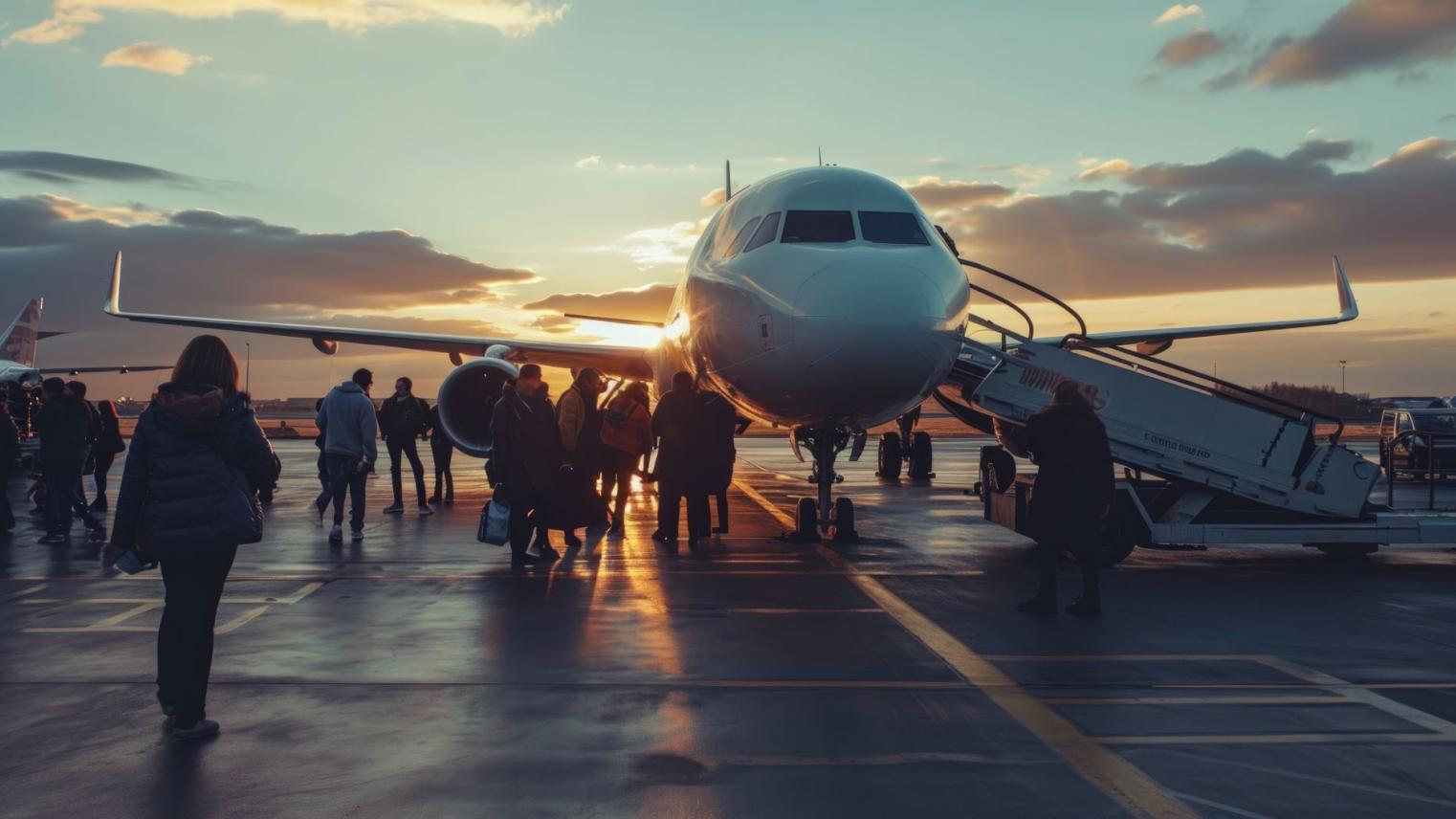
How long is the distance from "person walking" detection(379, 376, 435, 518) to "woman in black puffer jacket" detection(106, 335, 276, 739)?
1128 cm

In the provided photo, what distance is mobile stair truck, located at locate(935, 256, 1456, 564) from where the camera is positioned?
35.7 ft

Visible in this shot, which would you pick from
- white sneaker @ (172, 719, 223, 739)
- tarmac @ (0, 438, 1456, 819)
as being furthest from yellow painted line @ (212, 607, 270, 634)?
white sneaker @ (172, 719, 223, 739)

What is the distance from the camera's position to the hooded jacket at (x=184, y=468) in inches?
213

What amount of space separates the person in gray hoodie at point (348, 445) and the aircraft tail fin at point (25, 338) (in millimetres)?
37970

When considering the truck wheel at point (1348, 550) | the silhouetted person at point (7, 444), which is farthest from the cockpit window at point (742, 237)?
the silhouetted person at point (7, 444)

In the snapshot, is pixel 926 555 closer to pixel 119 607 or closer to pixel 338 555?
pixel 338 555

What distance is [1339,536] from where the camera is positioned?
430 inches

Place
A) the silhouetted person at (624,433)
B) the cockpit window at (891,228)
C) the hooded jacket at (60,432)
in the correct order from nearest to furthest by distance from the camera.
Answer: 1. the cockpit window at (891,228)
2. the hooded jacket at (60,432)
3. the silhouetted person at (624,433)

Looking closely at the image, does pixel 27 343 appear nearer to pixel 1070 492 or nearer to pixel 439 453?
pixel 439 453

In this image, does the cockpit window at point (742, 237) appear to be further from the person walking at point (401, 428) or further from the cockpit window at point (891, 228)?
the person walking at point (401, 428)

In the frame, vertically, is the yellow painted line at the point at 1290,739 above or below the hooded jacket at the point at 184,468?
below

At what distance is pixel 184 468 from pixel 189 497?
138mm

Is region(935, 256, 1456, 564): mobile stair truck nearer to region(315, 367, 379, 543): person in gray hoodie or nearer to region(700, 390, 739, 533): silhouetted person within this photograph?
region(700, 390, 739, 533): silhouetted person

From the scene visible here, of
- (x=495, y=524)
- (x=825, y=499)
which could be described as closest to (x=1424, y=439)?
(x=825, y=499)
